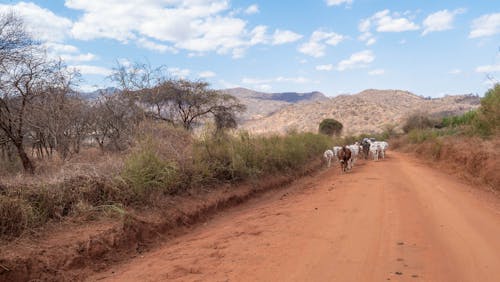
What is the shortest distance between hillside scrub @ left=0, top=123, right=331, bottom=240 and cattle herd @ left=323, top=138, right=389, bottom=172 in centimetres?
298

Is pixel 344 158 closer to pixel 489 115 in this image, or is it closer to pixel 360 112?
pixel 489 115

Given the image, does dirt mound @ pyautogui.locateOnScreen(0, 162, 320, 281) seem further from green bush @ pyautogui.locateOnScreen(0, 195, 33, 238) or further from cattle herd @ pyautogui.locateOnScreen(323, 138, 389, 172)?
cattle herd @ pyautogui.locateOnScreen(323, 138, 389, 172)

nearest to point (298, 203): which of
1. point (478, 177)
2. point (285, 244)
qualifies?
point (285, 244)

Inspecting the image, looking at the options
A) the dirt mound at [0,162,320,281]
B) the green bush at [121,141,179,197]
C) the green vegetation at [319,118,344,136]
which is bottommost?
the dirt mound at [0,162,320,281]

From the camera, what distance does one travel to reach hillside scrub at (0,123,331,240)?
762 centimetres

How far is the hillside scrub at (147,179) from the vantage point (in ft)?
25.0

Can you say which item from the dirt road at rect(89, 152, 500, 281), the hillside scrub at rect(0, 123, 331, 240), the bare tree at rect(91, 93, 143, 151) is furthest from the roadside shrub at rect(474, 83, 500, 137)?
the bare tree at rect(91, 93, 143, 151)

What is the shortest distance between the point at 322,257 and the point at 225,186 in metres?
7.34

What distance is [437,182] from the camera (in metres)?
13.6

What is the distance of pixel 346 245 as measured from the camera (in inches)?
264

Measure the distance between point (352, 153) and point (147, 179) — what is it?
42.6 feet

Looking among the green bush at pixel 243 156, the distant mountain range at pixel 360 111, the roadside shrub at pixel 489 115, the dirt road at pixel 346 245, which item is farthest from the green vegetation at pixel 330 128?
the dirt road at pixel 346 245

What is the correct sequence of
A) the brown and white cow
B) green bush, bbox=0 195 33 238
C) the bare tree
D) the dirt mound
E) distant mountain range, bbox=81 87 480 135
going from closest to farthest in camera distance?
the dirt mound → green bush, bbox=0 195 33 238 → the brown and white cow → the bare tree → distant mountain range, bbox=81 87 480 135

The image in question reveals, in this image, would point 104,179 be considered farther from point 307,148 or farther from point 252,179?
point 307,148
